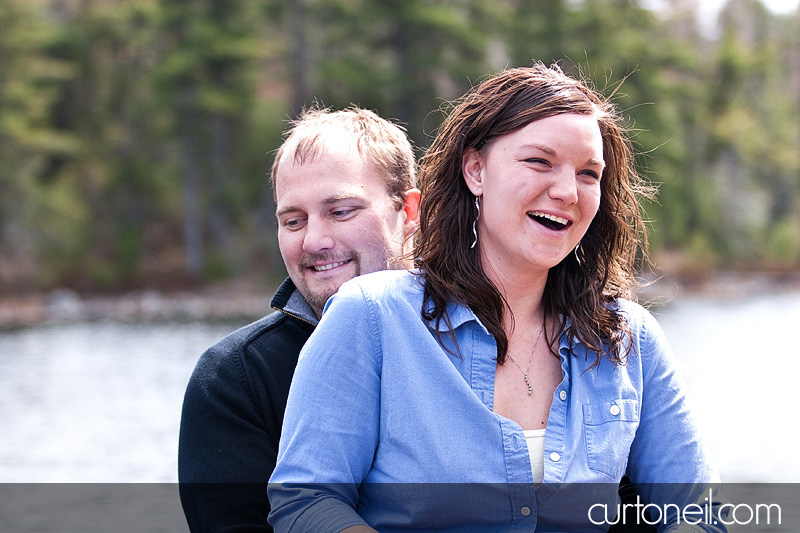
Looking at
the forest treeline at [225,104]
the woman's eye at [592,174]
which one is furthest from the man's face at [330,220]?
the forest treeline at [225,104]

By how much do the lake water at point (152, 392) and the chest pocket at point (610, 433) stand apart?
459cm

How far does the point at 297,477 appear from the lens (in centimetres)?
165

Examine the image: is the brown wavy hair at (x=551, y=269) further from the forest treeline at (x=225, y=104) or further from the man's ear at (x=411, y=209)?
the forest treeline at (x=225, y=104)

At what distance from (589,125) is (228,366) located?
0.89 metres

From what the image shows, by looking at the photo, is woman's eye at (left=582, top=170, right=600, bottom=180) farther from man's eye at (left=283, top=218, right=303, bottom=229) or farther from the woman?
man's eye at (left=283, top=218, right=303, bottom=229)

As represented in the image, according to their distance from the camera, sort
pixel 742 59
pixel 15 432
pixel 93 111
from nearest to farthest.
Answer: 1. pixel 15 432
2. pixel 93 111
3. pixel 742 59

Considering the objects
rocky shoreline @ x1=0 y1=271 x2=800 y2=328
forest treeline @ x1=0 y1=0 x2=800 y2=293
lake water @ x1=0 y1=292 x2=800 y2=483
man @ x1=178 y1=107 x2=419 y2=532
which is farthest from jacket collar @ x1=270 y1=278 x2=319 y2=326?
forest treeline @ x1=0 y1=0 x2=800 y2=293

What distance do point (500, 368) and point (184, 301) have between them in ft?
83.4

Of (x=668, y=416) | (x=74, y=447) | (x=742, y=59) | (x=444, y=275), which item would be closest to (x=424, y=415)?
(x=444, y=275)

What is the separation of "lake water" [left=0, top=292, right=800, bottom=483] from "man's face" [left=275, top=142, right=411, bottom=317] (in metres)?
4.23

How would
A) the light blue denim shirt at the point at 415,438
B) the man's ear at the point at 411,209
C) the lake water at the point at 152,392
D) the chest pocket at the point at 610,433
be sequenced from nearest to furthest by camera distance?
the light blue denim shirt at the point at 415,438 < the chest pocket at the point at 610,433 < the man's ear at the point at 411,209 < the lake water at the point at 152,392

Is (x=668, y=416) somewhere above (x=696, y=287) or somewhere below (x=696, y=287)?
above

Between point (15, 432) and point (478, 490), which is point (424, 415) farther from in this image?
point (15, 432)

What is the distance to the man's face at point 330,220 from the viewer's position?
226 centimetres
